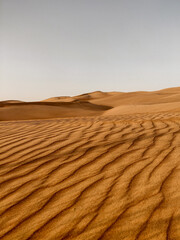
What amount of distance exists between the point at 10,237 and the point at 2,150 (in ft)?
5.61

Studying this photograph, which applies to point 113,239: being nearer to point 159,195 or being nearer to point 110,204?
point 110,204

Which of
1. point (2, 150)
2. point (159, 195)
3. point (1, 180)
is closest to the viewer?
point (159, 195)

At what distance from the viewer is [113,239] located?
4.07 feet

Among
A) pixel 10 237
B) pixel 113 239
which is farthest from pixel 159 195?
pixel 10 237

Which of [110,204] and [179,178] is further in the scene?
[179,178]

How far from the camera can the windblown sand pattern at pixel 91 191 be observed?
1.33m

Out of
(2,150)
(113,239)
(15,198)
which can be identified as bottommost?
(113,239)

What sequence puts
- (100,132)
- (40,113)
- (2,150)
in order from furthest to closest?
(40,113)
(100,132)
(2,150)

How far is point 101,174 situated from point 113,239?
0.82 meters

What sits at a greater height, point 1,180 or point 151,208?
point 1,180

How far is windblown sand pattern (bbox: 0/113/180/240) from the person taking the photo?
1.33 m

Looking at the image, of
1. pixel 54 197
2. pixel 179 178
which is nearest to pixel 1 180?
pixel 54 197

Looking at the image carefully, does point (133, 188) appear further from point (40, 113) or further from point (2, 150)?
point (40, 113)

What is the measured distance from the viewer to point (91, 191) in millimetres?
1751
